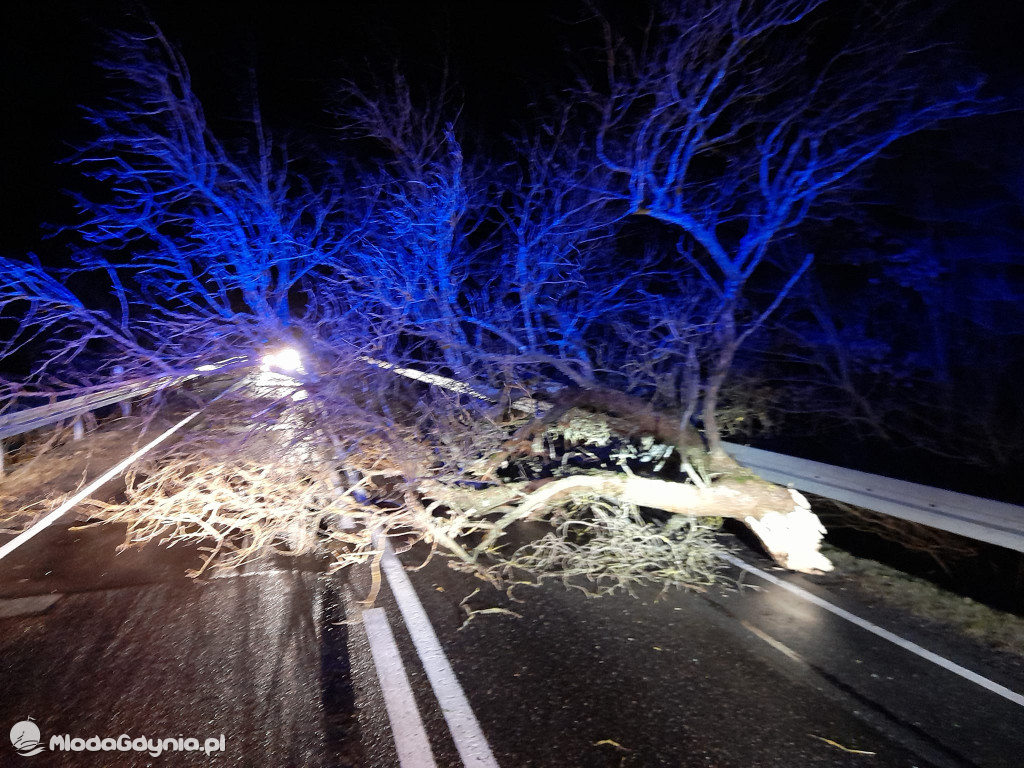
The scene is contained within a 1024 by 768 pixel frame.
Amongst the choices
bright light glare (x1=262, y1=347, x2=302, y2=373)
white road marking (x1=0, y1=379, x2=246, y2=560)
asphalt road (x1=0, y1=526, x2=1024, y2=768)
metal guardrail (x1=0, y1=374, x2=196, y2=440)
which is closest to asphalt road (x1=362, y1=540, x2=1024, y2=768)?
asphalt road (x1=0, y1=526, x2=1024, y2=768)

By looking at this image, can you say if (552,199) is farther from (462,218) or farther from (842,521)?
(842,521)

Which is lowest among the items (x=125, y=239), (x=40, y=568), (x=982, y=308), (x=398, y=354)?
(x=40, y=568)

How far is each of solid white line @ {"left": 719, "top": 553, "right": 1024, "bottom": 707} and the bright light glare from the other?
16.0 feet

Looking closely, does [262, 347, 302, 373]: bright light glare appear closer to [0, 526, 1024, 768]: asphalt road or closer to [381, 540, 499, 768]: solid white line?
[0, 526, 1024, 768]: asphalt road

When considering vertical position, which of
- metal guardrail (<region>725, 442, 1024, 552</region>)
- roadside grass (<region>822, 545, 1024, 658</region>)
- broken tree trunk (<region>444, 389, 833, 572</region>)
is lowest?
roadside grass (<region>822, 545, 1024, 658</region>)

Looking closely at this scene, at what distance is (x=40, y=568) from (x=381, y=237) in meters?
6.75

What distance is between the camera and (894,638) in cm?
383

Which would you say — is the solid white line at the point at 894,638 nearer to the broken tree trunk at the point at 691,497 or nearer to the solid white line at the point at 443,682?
the broken tree trunk at the point at 691,497

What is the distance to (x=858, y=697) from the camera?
127 inches

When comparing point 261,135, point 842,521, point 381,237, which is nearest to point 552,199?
point 381,237

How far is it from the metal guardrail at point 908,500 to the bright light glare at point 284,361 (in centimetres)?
494

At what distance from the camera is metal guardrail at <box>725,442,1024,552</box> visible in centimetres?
417

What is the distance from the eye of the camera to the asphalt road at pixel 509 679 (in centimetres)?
283

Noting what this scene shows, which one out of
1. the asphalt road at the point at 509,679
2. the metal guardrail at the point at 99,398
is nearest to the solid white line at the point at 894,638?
the asphalt road at the point at 509,679
